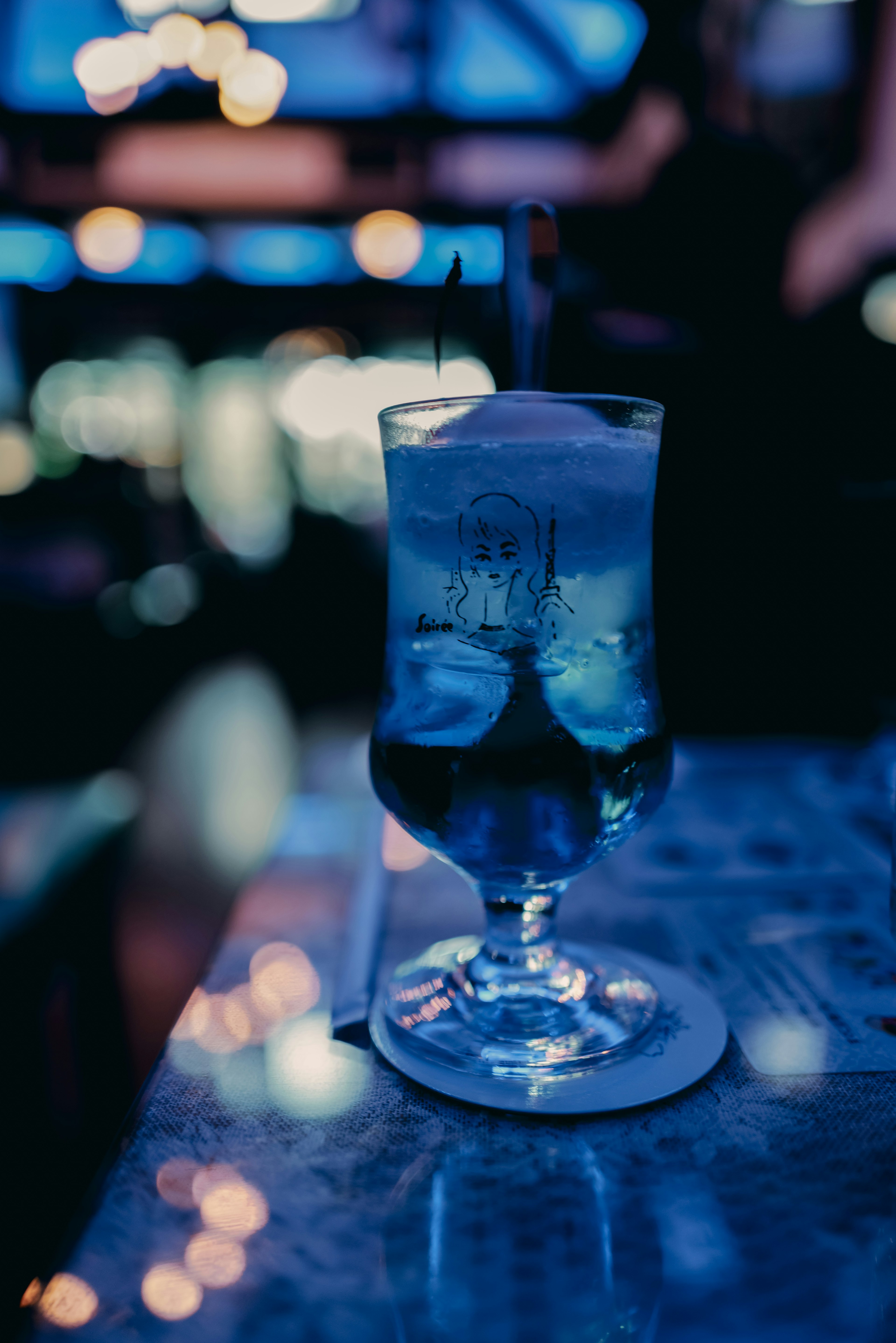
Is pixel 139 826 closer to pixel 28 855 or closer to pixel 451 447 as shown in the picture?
pixel 28 855

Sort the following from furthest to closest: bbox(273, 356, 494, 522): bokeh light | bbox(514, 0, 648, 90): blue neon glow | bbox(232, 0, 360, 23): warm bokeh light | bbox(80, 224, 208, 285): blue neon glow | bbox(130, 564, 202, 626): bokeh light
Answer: bbox(273, 356, 494, 522): bokeh light, bbox(80, 224, 208, 285): blue neon glow, bbox(130, 564, 202, 626): bokeh light, bbox(514, 0, 648, 90): blue neon glow, bbox(232, 0, 360, 23): warm bokeh light

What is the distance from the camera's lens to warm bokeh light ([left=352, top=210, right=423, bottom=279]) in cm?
543

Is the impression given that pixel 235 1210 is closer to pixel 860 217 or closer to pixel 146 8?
pixel 860 217

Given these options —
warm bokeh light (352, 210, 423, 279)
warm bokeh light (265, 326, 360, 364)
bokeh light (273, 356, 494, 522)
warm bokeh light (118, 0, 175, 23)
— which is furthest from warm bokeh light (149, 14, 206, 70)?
warm bokeh light (265, 326, 360, 364)

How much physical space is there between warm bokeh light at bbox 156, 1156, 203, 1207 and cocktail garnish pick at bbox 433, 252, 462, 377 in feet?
1.24

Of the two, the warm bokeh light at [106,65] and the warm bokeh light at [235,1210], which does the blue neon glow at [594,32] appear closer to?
the warm bokeh light at [106,65]

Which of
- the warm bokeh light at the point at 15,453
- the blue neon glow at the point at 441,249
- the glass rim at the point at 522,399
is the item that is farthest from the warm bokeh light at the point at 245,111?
the glass rim at the point at 522,399

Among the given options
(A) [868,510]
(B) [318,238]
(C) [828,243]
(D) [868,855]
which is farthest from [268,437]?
(D) [868,855]

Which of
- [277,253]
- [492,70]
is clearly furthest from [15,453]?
[492,70]

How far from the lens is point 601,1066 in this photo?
42cm

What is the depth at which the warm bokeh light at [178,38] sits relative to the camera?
10.8 ft

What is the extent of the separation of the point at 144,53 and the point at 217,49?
0.27 m

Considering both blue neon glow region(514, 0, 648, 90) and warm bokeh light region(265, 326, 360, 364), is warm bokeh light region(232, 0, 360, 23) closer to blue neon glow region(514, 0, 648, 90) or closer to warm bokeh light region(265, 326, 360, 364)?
blue neon glow region(514, 0, 648, 90)

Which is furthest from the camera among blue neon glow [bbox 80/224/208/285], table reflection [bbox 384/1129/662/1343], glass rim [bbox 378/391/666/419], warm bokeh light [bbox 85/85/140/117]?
blue neon glow [bbox 80/224/208/285]
